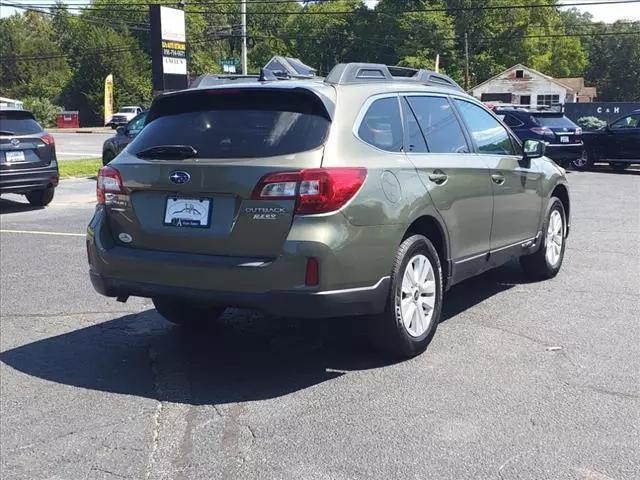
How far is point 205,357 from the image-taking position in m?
5.16

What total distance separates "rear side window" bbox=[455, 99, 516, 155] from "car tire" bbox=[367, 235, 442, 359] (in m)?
1.38

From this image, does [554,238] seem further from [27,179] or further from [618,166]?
[618,166]

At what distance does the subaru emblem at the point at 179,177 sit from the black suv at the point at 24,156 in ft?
28.9

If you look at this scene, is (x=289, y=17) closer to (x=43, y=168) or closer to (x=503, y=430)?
(x=43, y=168)

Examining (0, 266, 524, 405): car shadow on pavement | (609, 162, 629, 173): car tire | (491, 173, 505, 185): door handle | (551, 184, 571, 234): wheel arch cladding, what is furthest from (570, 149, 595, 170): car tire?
(0, 266, 524, 405): car shadow on pavement

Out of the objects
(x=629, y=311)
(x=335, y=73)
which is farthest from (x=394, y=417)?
(x=629, y=311)

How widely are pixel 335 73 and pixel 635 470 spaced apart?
295 cm

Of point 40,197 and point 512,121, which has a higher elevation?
point 512,121

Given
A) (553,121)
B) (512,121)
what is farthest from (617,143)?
(512,121)

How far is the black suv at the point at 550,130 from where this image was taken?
19.2 metres

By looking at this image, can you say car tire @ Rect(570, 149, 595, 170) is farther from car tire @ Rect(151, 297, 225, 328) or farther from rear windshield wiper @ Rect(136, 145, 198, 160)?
rear windshield wiper @ Rect(136, 145, 198, 160)

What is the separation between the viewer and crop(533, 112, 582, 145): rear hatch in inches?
766

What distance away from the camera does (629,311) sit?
6.06m

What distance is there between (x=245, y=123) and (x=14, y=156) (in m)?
9.22
